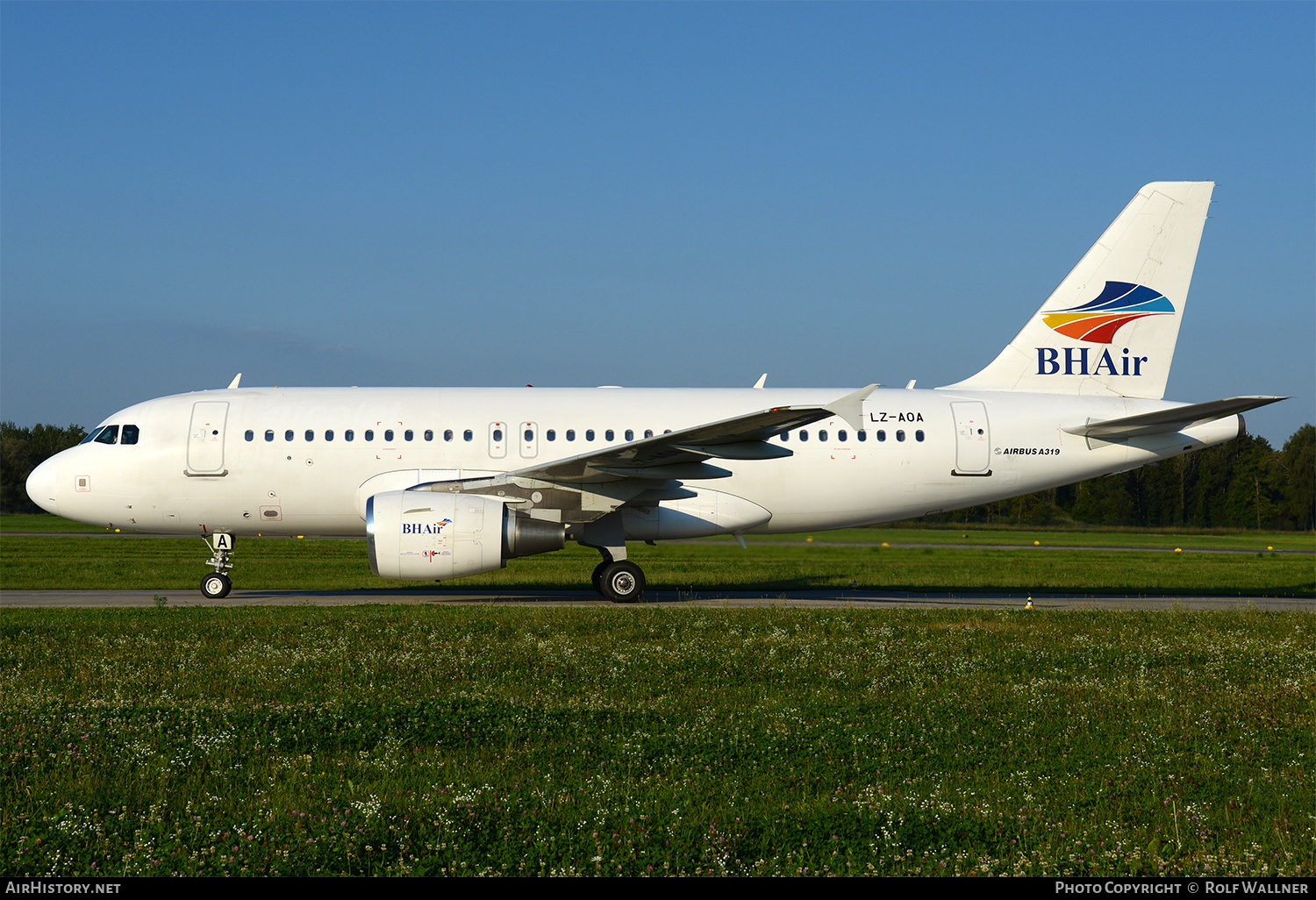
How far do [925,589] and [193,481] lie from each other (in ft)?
44.8

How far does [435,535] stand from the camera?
48.0 ft

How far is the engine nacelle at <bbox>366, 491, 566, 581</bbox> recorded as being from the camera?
14578 millimetres

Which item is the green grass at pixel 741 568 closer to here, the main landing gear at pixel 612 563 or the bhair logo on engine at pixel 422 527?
the main landing gear at pixel 612 563

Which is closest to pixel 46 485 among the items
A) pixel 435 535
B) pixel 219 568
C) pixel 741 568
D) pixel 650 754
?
pixel 219 568

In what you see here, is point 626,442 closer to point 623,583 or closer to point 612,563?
point 612,563

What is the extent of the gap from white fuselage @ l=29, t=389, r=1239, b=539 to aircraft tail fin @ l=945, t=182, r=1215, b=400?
0.64 metres

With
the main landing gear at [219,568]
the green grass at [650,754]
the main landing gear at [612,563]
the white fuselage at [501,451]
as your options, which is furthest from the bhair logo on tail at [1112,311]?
the main landing gear at [219,568]

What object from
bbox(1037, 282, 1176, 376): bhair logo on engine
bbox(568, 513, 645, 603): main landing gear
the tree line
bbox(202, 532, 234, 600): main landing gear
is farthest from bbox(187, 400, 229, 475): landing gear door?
the tree line

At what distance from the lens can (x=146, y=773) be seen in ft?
18.0

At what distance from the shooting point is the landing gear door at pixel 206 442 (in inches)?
662

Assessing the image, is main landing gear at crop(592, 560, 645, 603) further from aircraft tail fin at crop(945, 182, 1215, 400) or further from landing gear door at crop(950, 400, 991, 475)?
aircraft tail fin at crop(945, 182, 1215, 400)

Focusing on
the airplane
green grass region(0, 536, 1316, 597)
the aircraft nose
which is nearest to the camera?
the airplane

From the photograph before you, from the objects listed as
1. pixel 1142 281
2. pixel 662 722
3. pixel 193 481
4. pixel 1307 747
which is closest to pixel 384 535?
pixel 193 481
